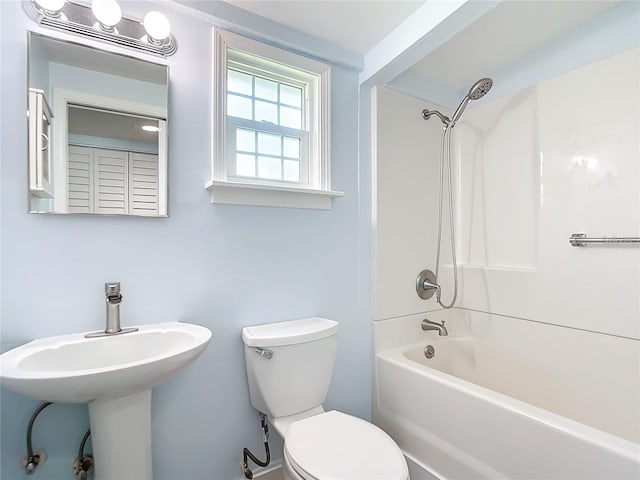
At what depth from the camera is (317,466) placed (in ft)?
3.47

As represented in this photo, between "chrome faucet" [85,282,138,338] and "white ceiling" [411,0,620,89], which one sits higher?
"white ceiling" [411,0,620,89]

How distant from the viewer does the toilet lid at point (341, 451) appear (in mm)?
1030

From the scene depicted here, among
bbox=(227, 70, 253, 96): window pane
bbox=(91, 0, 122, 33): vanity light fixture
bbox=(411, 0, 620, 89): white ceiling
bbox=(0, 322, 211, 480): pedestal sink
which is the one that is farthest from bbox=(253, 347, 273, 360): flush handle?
bbox=(411, 0, 620, 89): white ceiling

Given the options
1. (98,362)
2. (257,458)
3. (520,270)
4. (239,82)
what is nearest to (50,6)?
(239,82)

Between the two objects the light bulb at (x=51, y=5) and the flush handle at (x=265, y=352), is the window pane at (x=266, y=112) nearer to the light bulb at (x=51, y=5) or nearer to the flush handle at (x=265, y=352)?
the light bulb at (x=51, y=5)

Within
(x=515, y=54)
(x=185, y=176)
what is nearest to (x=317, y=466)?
(x=185, y=176)

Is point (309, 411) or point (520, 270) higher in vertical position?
point (520, 270)

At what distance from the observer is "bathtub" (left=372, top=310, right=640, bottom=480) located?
1084mm

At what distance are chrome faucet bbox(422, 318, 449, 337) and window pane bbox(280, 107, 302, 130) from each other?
4.60 ft

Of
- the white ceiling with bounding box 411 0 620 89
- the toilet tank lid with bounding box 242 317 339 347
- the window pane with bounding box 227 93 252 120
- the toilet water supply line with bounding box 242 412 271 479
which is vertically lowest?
the toilet water supply line with bounding box 242 412 271 479

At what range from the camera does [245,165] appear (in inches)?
64.5

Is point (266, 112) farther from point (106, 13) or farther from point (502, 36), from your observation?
point (502, 36)

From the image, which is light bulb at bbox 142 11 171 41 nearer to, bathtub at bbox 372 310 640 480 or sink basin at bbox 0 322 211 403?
sink basin at bbox 0 322 211 403

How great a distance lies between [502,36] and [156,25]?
1.72m
